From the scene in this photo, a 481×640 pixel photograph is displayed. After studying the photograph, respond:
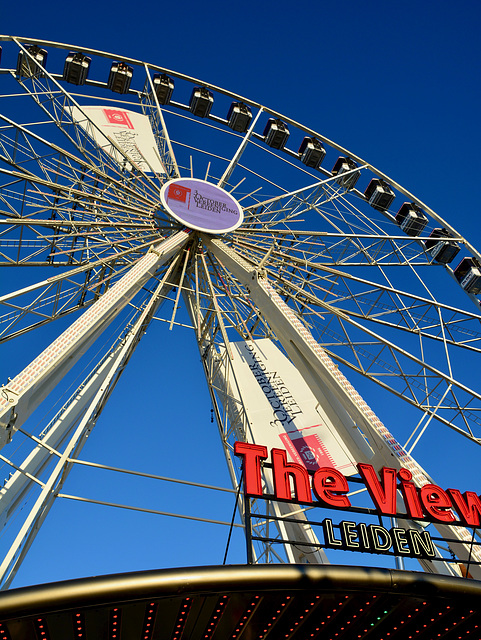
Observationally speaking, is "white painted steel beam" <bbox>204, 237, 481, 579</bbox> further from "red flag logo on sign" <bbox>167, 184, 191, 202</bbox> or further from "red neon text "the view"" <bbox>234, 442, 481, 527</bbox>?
"red flag logo on sign" <bbox>167, 184, 191, 202</bbox>

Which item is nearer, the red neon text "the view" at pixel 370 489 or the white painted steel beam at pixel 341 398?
the red neon text "the view" at pixel 370 489

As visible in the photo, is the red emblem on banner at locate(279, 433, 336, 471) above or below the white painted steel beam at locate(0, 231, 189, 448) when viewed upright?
below

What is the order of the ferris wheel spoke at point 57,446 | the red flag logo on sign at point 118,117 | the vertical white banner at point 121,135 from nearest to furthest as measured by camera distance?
the ferris wheel spoke at point 57,446
the vertical white banner at point 121,135
the red flag logo on sign at point 118,117

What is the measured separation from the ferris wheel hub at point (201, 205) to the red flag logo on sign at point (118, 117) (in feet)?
13.6

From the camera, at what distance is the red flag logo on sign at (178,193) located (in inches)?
770

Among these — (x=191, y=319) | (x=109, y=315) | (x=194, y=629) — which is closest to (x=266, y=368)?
(x=191, y=319)

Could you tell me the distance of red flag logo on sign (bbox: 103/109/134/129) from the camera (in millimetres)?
21625

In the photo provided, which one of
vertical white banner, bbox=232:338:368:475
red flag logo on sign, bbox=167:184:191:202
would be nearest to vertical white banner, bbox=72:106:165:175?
red flag logo on sign, bbox=167:184:191:202

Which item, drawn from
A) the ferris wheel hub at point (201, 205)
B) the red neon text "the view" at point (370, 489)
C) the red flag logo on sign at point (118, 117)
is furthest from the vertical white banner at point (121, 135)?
the red neon text "the view" at point (370, 489)

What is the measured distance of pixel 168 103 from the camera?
2612 centimetres

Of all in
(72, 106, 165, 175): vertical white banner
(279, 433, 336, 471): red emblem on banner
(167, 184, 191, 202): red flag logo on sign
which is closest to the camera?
(279, 433, 336, 471): red emblem on banner

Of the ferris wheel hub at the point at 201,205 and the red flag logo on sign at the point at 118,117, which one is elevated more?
the red flag logo on sign at the point at 118,117

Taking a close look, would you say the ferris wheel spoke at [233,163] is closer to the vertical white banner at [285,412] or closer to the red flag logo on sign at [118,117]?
the red flag logo on sign at [118,117]

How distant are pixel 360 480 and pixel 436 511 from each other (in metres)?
1.72
